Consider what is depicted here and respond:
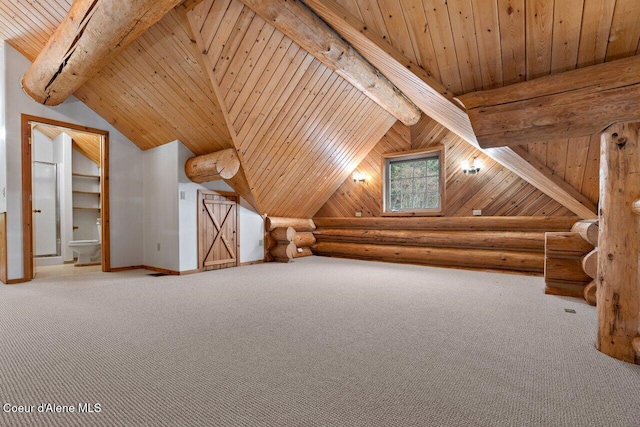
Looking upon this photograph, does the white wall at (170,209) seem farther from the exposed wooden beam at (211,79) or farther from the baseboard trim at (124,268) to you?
the exposed wooden beam at (211,79)

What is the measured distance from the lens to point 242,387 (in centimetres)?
164

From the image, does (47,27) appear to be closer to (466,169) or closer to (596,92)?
(596,92)

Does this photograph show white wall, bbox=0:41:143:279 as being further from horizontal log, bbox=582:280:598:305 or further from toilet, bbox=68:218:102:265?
horizontal log, bbox=582:280:598:305

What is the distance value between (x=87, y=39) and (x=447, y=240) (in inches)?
243

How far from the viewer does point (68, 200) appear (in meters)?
6.81

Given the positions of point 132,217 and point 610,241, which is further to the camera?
point 132,217

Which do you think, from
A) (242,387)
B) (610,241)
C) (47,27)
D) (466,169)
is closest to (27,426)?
(242,387)

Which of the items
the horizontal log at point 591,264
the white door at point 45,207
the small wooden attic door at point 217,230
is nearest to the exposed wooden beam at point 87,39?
the small wooden attic door at point 217,230

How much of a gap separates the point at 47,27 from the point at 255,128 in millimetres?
2925

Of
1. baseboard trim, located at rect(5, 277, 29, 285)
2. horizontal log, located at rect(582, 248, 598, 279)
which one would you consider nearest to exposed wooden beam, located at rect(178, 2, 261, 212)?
baseboard trim, located at rect(5, 277, 29, 285)

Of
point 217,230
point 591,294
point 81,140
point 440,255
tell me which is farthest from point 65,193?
point 591,294

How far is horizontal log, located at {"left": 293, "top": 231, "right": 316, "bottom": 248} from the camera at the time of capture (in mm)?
7344

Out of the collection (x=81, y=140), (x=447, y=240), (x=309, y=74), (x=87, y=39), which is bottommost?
(x=447, y=240)

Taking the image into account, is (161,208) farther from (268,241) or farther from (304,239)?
(304,239)
